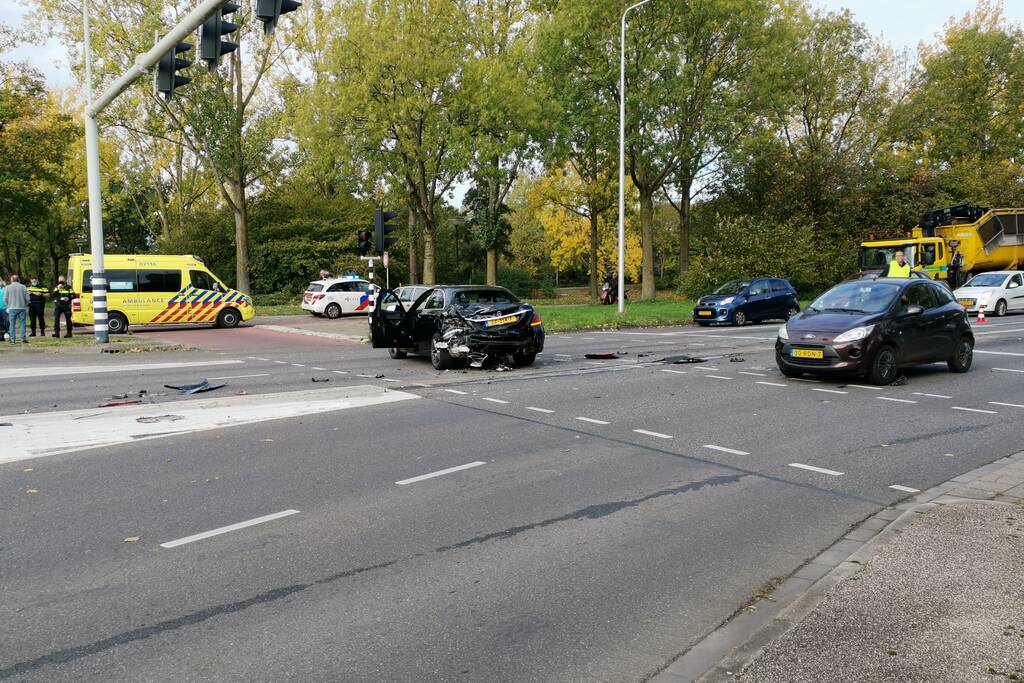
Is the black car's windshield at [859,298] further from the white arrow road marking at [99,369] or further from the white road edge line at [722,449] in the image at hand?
the white arrow road marking at [99,369]

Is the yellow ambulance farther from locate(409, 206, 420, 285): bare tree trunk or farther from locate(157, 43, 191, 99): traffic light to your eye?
locate(409, 206, 420, 285): bare tree trunk

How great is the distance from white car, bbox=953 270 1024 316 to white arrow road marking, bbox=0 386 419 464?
Answer: 24219mm

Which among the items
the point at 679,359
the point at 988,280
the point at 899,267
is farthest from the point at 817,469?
the point at 988,280

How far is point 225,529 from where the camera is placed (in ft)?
17.5

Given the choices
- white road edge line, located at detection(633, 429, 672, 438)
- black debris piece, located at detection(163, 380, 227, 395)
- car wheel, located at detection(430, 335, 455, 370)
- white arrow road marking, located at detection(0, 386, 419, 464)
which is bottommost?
white road edge line, located at detection(633, 429, 672, 438)

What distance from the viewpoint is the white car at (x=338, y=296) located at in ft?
105

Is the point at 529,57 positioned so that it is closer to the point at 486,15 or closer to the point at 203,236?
the point at 486,15

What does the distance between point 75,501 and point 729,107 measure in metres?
34.7

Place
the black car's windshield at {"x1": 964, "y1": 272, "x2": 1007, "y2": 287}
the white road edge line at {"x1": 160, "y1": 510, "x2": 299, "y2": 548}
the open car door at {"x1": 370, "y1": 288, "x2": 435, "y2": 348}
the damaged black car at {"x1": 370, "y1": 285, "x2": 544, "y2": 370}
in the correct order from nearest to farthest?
1. the white road edge line at {"x1": 160, "y1": 510, "x2": 299, "y2": 548}
2. the damaged black car at {"x1": 370, "y1": 285, "x2": 544, "y2": 370}
3. the open car door at {"x1": 370, "y1": 288, "x2": 435, "y2": 348}
4. the black car's windshield at {"x1": 964, "y1": 272, "x2": 1007, "y2": 287}

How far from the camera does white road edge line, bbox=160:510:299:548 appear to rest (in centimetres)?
505

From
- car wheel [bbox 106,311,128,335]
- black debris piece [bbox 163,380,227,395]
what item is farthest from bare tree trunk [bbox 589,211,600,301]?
black debris piece [bbox 163,380,227,395]

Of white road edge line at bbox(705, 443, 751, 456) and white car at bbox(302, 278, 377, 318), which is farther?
white car at bbox(302, 278, 377, 318)

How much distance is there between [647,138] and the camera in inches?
1428

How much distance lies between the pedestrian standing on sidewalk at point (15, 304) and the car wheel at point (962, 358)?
2085 cm
